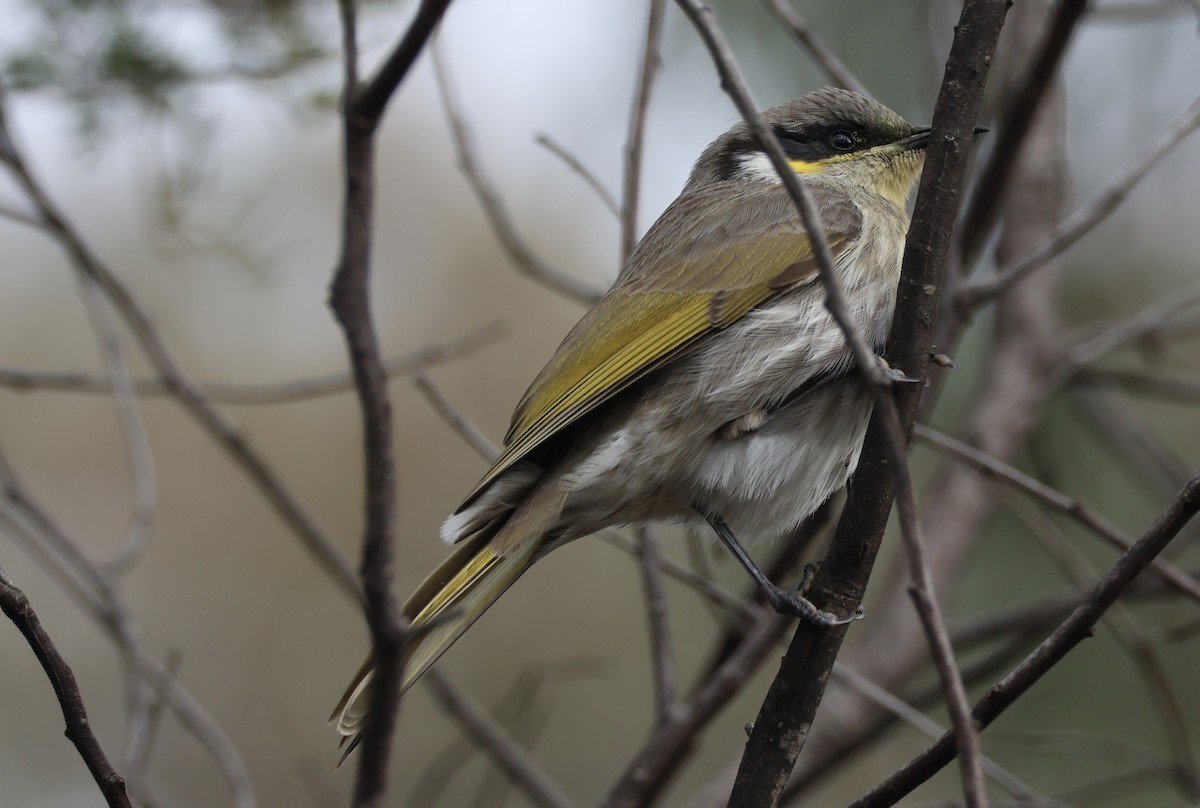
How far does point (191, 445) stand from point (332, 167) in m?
2.31

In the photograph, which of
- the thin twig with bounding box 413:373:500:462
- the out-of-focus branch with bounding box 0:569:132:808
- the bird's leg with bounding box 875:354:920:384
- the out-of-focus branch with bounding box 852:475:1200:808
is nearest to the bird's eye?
the thin twig with bounding box 413:373:500:462

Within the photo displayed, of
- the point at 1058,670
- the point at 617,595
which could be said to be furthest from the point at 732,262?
the point at 617,595

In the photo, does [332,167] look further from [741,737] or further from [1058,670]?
[1058,670]

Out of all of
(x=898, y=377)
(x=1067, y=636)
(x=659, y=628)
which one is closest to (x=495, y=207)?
(x=659, y=628)

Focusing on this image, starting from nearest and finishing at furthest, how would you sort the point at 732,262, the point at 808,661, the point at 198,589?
the point at 808,661 → the point at 732,262 → the point at 198,589

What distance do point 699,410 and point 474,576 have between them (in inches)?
30.3

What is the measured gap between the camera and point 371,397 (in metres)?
1.38

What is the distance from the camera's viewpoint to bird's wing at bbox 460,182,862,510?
3303 millimetres

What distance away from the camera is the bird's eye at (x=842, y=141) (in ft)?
13.4

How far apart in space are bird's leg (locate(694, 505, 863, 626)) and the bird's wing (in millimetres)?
487

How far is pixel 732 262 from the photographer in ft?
11.7

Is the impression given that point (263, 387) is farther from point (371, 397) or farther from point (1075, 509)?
point (371, 397)

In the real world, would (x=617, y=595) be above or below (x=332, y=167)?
below

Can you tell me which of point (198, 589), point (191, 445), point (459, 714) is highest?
point (191, 445)
